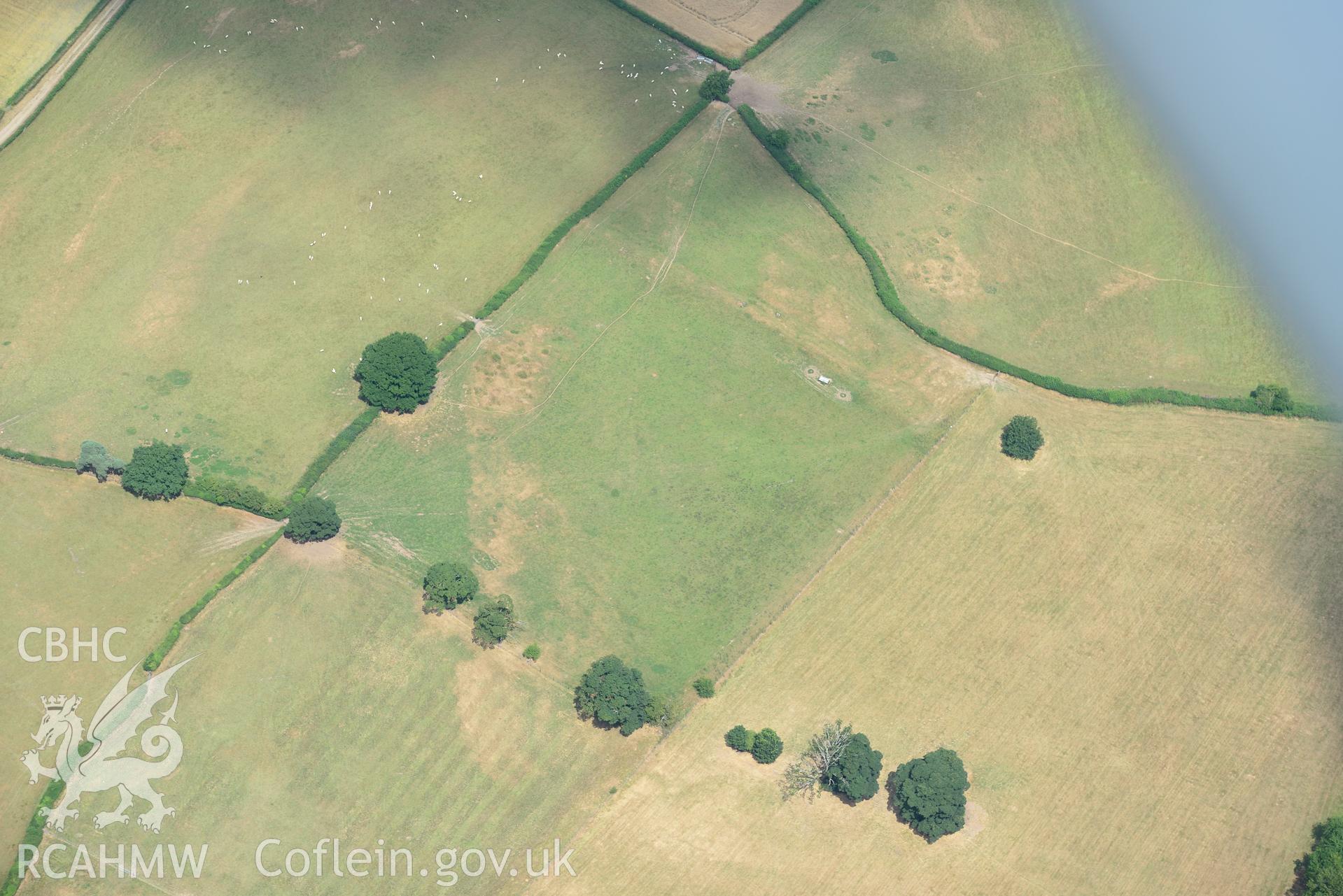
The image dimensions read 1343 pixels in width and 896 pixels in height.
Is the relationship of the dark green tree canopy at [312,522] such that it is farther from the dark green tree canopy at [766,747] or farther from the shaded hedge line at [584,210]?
the dark green tree canopy at [766,747]

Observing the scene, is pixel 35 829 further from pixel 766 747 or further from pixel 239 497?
pixel 766 747

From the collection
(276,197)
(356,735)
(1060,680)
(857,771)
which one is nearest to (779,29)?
(276,197)

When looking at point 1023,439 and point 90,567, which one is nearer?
point 90,567

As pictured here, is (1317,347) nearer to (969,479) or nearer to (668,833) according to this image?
(969,479)

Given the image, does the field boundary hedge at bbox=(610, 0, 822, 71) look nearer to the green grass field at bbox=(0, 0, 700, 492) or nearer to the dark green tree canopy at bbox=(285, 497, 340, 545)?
the green grass field at bbox=(0, 0, 700, 492)

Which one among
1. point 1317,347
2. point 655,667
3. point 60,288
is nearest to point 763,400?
point 655,667
